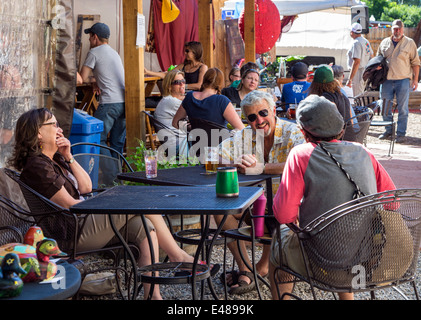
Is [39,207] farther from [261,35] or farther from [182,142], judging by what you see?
[261,35]

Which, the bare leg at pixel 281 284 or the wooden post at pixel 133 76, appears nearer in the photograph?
the bare leg at pixel 281 284

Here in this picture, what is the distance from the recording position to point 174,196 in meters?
3.27

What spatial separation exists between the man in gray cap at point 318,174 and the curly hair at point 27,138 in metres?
1.44

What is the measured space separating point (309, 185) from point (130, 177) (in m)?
1.42

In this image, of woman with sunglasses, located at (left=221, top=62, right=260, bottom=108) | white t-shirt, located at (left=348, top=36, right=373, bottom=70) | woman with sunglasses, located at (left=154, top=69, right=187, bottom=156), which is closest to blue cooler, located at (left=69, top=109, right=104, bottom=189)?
woman with sunglasses, located at (left=154, top=69, right=187, bottom=156)

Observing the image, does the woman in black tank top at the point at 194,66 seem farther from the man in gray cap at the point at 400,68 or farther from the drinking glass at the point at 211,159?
the drinking glass at the point at 211,159

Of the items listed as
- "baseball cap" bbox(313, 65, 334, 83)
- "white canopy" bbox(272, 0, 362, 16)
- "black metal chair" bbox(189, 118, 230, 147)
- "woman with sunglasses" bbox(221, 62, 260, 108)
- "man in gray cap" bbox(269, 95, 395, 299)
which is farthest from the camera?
"white canopy" bbox(272, 0, 362, 16)

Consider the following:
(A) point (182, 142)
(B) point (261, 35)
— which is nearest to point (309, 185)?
(A) point (182, 142)

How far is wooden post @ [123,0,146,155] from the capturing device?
269 inches

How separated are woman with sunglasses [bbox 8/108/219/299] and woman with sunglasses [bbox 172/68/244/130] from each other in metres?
2.48

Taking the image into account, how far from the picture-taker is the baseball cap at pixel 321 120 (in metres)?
3.14

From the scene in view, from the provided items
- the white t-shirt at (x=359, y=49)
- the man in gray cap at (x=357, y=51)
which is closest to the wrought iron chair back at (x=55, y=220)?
the man in gray cap at (x=357, y=51)

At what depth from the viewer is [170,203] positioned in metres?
3.05

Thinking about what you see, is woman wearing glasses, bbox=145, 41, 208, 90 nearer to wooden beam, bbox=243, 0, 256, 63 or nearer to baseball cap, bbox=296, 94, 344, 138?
wooden beam, bbox=243, 0, 256, 63
